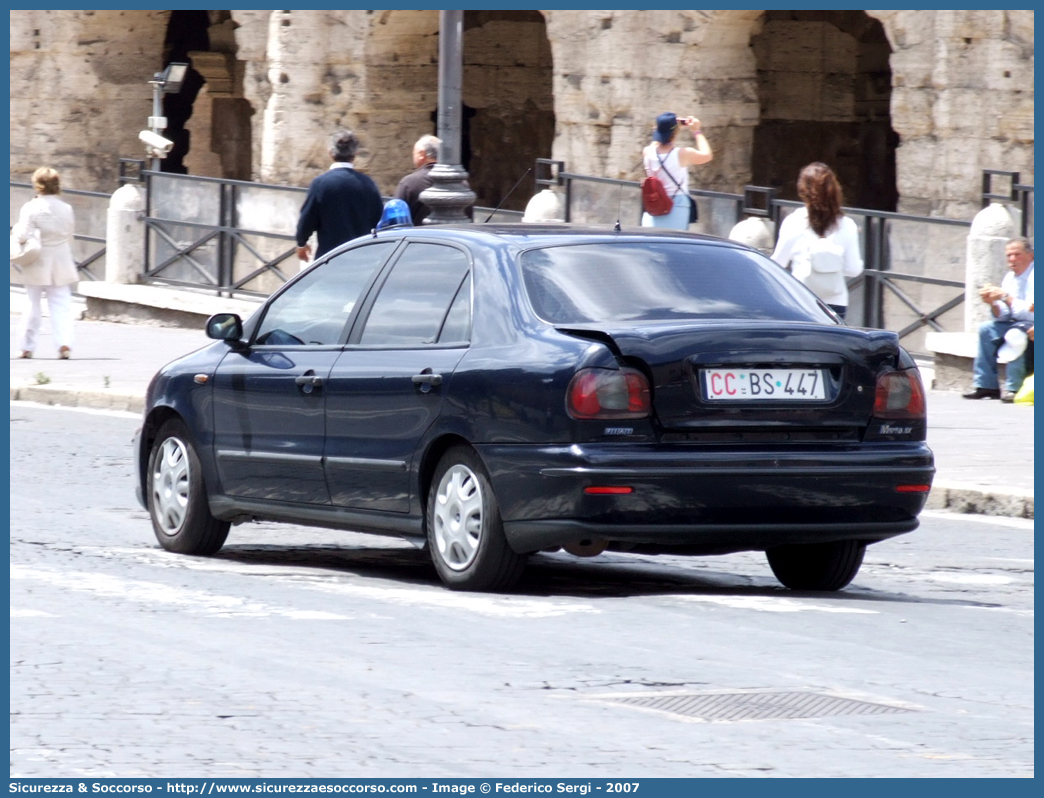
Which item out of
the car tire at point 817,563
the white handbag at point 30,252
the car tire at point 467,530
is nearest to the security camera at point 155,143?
the white handbag at point 30,252

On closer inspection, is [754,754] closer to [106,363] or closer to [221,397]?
[221,397]

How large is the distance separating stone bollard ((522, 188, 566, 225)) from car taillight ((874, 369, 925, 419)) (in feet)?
44.5

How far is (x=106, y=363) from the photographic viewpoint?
2027 cm

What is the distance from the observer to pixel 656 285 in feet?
29.2

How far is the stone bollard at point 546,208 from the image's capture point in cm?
2238

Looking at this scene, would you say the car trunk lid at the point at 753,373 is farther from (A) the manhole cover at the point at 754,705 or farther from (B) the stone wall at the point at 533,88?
(B) the stone wall at the point at 533,88

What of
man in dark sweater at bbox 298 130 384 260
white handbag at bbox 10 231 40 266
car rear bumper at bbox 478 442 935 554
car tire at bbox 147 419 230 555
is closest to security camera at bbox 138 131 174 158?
white handbag at bbox 10 231 40 266

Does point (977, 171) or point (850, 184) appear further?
point (850, 184)

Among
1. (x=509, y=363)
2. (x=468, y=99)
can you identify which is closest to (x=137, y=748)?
(x=509, y=363)

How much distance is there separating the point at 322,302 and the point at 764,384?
2.22 m

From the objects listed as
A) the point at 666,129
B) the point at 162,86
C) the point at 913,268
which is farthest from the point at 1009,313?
the point at 162,86

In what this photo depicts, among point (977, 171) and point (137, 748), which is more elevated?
point (977, 171)

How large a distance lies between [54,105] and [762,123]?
10.0 m

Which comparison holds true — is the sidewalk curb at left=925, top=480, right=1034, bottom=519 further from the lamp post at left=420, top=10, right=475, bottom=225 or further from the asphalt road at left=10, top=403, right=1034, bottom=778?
the lamp post at left=420, top=10, right=475, bottom=225
